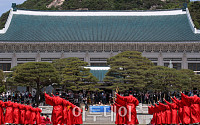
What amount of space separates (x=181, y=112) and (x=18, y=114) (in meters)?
9.11

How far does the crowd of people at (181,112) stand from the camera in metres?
19.8

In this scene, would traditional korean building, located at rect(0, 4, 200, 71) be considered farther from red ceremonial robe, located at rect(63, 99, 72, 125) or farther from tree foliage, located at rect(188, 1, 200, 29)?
red ceremonial robe, located at rect(63, 99, 72, 125)

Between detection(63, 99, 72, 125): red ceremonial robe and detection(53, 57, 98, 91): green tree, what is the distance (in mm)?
16539

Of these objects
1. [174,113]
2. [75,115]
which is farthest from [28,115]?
[174,113]

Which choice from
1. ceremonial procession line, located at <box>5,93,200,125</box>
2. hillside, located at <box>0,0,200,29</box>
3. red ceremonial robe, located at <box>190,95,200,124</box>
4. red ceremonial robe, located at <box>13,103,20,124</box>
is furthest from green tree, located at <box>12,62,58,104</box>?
hillside, located at <box>0,0,200,29</box>

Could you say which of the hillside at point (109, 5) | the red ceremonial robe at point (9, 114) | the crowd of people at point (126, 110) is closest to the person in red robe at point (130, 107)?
the crowd of people at point (126, 110)

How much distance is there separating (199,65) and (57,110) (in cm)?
3677

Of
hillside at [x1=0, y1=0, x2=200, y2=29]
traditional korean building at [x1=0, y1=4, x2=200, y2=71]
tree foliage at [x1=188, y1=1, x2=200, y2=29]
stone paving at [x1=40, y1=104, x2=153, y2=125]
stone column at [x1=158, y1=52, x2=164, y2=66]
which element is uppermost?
hillside at [x1=0, y1=0, x2=200, y2=29]

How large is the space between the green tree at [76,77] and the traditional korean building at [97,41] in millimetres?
11974

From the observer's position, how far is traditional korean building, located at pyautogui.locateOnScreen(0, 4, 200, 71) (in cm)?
5122

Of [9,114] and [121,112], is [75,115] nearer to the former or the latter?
[121,112]

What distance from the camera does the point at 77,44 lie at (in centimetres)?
5153

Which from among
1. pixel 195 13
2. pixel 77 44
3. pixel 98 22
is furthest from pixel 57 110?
pixel 195 13

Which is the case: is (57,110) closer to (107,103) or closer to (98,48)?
(107,103)
